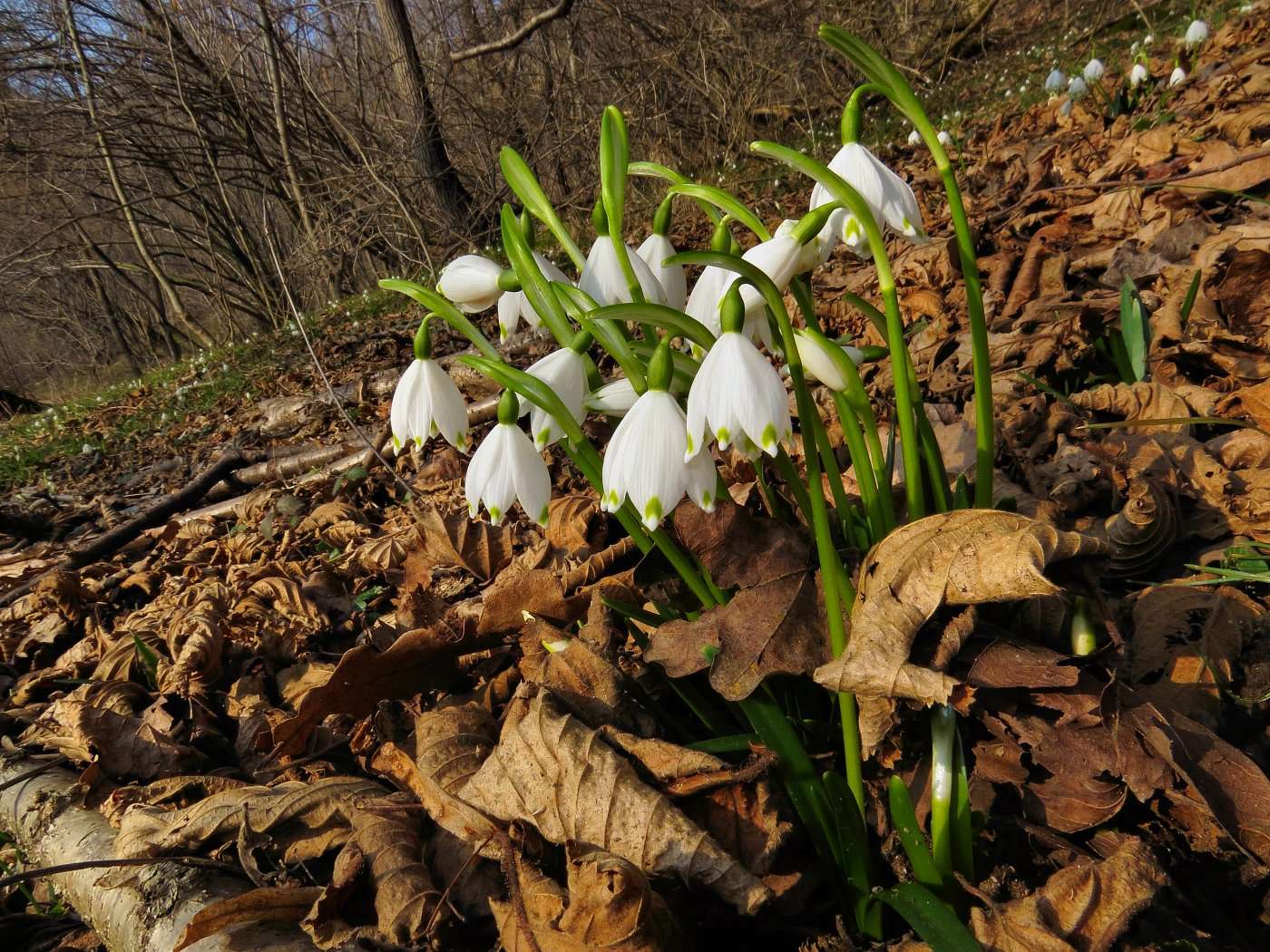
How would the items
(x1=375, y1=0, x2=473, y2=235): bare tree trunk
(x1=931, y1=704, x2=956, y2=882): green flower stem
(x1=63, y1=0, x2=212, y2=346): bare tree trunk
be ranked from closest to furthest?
1. (x1=931, y1=704, x2=956, y2=882): green flower stem
2. (x1=375, y1=0, x2=473, y2=235): bare tree trunk
3. (x1=63, y1=0, x2=212, y2=346): bare tree trunk

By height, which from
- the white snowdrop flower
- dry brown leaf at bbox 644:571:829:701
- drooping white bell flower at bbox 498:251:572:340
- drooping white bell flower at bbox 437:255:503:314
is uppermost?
drooping white bell flower at bbox 437:255:503:314

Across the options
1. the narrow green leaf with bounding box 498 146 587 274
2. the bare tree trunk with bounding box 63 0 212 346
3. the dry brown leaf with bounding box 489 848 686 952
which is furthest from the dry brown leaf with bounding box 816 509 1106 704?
the bare tree trunk with bounding box 63 0 212 346

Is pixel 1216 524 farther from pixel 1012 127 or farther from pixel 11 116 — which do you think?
pixel 11 116

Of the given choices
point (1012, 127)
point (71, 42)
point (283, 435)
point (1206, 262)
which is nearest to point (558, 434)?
point (1206, 262)

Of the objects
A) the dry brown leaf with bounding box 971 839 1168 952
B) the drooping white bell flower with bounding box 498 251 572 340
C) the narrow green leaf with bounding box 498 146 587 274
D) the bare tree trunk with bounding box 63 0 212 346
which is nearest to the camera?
the dry brown leaf with bounding box 971 839 1168 952

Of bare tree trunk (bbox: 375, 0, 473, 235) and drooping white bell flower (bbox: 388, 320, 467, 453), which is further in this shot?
bare tree trunk (bbox: 375, 0, 473, 235)

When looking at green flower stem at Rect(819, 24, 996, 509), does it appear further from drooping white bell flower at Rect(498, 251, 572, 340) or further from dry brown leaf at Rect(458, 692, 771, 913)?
dry brown leaf at Rect(458, 692, 771, 913)
